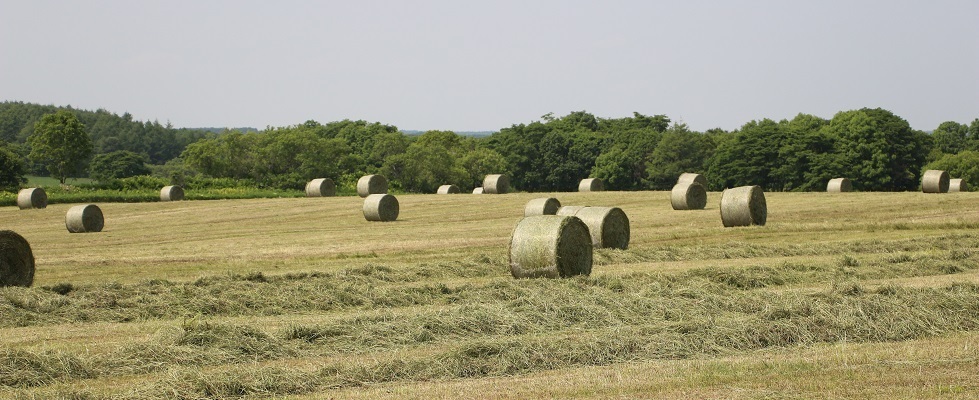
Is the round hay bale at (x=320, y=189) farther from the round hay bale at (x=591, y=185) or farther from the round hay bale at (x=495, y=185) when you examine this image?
the round hay bale at (x=591, y=185)

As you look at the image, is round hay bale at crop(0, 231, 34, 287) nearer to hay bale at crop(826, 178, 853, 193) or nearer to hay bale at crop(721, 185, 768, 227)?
hay bale at crop(721, 185, 768, 227)

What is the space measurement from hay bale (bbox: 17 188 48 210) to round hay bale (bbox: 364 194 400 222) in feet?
67.1

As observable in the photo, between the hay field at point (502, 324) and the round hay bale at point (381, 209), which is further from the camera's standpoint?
the round hay bale at point (381, 209)

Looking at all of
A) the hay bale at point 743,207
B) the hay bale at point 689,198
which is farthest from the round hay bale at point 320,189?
the hay bale at point 743,207

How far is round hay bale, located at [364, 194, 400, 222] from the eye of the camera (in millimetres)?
42562

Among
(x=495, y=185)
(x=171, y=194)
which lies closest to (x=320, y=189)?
(x=171, y=194)

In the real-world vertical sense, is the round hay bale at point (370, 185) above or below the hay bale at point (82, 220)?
above

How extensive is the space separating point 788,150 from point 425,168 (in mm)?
30620

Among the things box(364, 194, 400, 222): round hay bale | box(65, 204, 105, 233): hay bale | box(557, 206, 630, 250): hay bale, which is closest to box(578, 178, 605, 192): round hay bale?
box(364, 194, 400, 222): round hay bale

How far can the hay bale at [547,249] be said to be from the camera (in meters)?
20.3

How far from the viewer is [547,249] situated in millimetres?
20281

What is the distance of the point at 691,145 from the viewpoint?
323ft

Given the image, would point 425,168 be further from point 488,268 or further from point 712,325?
point 712,325

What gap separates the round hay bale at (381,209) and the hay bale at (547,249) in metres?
22.2
